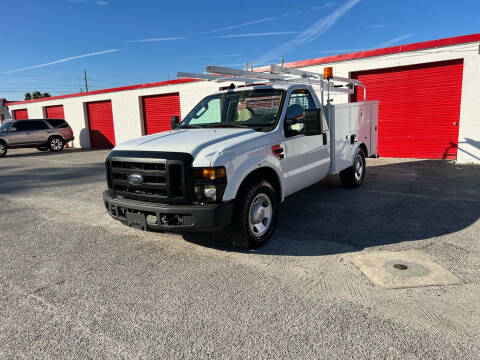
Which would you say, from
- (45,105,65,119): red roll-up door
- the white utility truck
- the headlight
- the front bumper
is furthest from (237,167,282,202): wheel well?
(45,105,65,119): red roll-up door

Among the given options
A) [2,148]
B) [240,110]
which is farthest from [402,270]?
[2,148]

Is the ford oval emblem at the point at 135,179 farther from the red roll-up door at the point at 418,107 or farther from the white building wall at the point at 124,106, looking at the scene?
the white building wall at the point at 124,106

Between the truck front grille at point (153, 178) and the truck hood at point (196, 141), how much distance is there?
15 centimetres

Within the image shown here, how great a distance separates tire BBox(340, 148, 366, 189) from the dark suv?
16999 mm

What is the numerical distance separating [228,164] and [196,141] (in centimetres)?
54

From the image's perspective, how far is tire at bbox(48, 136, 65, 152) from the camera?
63.2 ft

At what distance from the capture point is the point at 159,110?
1795cm

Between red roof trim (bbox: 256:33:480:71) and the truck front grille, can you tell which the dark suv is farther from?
the truck front grille

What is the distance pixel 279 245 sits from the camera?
4.41m

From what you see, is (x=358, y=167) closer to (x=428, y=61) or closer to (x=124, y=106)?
(x=428, y=61)

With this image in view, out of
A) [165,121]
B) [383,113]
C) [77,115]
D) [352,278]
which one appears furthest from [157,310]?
[77,115]

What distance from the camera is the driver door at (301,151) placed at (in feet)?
16.0

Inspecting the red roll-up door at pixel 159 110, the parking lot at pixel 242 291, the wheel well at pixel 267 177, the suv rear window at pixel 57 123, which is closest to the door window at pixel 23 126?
the suv rear window at pixel 57 123

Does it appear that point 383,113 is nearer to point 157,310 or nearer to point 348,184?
point 348,184
